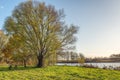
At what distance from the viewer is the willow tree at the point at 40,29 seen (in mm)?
33500

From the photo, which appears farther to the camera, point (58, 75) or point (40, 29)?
point (40, 29)

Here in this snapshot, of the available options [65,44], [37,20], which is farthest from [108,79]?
[37,20]

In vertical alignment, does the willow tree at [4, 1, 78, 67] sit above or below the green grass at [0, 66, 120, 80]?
above

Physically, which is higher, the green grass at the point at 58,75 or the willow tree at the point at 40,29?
the willow tree at the point at 40,29

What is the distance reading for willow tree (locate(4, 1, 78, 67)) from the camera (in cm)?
3350

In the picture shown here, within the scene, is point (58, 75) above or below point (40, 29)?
below

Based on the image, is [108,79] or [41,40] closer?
[108,79]

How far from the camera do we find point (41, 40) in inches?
1336

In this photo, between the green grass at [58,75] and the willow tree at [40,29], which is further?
the willow tree at [40,29]

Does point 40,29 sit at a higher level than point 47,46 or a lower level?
higher

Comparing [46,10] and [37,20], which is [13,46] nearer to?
[37,20]

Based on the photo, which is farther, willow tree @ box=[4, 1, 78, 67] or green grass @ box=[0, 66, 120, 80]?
willow tree @ box=[4, 1, 78, 67]

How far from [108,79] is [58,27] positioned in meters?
16.6

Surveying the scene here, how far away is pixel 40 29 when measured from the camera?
1340 inches
